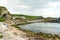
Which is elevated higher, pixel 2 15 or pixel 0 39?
pixel 0 39

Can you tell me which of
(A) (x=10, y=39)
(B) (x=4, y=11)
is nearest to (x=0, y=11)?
(B) (x=4, y=11)

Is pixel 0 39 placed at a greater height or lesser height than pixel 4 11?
greater

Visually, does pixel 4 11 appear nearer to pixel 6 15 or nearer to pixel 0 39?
pixel 6 15

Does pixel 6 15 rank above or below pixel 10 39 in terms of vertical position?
below

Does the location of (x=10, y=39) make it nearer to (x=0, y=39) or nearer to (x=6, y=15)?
(x=0, y=39)

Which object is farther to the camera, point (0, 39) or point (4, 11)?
point (4, 11)

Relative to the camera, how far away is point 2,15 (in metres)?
143

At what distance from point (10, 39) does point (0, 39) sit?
207 centimetres

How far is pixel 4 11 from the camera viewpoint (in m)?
149

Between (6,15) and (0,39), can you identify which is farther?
(6,15)

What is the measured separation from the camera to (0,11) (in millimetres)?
150375

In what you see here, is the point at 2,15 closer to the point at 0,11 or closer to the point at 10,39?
the point at 0,11

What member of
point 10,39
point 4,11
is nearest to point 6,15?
point 4,11

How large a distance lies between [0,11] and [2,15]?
8.57 meters
